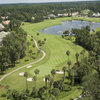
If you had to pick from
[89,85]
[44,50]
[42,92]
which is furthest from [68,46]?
[89,85]

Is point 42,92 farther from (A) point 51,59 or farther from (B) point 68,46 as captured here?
(B) point 68,46

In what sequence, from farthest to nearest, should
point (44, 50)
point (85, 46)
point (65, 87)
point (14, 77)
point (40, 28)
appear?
point (40, 28) → point (85, 46) → point (44, 50) → point (14, 77) → point (65, 87)

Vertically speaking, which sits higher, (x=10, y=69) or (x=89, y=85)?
(x=89, y=85)

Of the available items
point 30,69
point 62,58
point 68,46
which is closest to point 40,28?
point 68,46

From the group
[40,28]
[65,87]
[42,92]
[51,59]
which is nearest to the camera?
[42,92]

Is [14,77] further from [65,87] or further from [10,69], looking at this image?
[65,87]

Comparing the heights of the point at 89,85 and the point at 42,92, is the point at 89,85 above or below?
above

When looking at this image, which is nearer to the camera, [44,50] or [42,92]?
[42,92]

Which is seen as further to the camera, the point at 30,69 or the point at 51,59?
the point at 51,59

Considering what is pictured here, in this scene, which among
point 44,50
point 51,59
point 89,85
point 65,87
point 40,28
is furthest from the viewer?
point 40,28
